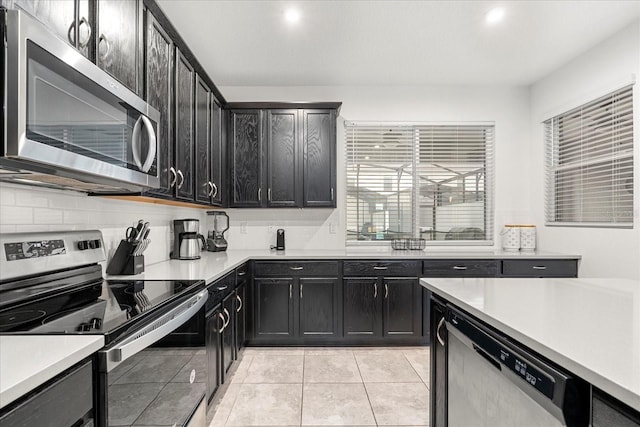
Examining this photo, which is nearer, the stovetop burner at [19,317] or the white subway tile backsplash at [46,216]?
the stovetop burner at [19,317]

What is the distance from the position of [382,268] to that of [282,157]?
1495mm

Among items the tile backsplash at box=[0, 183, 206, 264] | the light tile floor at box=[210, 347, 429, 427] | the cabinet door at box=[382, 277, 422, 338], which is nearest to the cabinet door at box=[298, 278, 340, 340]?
the light tile floor at box=[210, 347, 429, 427]

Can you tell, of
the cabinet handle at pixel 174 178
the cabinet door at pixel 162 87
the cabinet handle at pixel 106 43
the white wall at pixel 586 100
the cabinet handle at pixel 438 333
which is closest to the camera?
the cabinet handle at pixel 106 43

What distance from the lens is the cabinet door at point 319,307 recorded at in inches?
124

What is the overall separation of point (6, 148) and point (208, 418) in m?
1.84

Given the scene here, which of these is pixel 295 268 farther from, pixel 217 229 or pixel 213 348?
pixel 213 348

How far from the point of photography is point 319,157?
11.5 ft

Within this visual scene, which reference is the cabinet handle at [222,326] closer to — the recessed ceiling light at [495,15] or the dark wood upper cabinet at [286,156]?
the dark wood upper cabinet at [286,156]

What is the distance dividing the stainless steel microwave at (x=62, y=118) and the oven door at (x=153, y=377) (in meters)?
0.58

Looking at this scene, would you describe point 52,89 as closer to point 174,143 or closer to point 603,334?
A: point 174,143

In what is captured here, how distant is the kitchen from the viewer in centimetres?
265

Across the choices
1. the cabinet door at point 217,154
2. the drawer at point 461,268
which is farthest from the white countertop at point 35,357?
the drawer at point 461,268

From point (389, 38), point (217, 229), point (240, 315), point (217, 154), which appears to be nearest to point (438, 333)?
point (240, 315)

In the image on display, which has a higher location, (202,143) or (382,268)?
(202,143)
